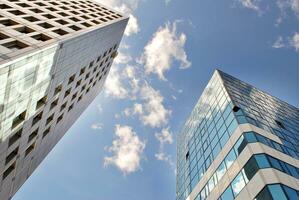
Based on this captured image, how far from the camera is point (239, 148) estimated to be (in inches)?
1112

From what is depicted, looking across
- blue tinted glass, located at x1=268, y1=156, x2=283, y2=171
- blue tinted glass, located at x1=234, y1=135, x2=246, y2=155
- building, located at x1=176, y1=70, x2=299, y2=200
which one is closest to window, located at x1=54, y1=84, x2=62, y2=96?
building, located at x1=176, y1=70, x2=299, y2=200

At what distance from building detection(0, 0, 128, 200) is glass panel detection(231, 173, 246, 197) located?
20.6 metres

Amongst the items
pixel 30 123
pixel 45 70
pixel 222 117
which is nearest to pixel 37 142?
pixel 30 123

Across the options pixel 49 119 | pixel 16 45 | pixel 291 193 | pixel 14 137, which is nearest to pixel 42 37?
pixel 16 45

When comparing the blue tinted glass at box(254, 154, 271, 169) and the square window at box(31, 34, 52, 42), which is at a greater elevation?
the square window at box(31, 34, 52, 42)

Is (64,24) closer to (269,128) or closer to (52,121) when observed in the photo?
(52,121)

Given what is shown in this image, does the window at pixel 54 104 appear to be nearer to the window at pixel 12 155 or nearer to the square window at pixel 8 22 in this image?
the window at pixel 12 155

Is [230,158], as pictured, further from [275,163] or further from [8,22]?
[8,22]

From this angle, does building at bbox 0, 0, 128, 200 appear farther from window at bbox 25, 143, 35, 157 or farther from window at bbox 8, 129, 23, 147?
window at bbox 8, 129, 23, 147

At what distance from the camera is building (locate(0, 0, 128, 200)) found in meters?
25.5

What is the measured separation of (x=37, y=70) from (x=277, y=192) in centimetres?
2291

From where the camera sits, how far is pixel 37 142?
125 feet

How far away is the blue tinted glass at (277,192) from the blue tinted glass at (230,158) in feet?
19.8

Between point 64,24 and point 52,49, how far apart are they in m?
9.88
